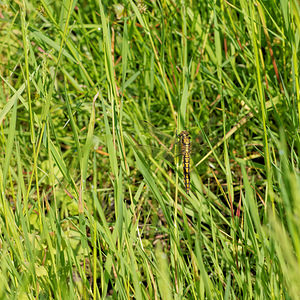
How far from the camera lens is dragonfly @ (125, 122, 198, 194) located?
87.6 inches

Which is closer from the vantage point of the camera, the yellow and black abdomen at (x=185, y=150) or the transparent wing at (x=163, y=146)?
the yellow and black abdomen at (x=185, y=150)

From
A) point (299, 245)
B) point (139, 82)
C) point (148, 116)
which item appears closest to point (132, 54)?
point (139, 82)

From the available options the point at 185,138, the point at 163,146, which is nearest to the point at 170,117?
the point at 163,146

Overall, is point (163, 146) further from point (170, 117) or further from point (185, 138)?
point (170, 117)

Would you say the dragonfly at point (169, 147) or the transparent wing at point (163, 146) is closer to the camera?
the dragonfly at point (169, 147)

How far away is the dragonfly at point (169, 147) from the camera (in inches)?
87.6

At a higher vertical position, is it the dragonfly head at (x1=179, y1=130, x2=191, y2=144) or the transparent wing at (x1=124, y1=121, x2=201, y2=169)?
the dragonfly head at (x1=179, y1=130, x2=191, y2=144)

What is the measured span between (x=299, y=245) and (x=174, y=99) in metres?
1.62

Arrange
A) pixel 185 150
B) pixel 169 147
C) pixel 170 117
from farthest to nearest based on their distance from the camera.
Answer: pixel 170 117, pixel 169 147, pixel 185 150

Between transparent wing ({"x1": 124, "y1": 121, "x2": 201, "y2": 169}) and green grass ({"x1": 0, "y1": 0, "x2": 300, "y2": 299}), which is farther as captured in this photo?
transparent wing ({"x1": 124, "y1": 121, "x2": 201, "y2": 169})

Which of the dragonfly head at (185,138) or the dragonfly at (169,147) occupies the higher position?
the dragonfly head at (185,138)

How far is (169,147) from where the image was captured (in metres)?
2.48

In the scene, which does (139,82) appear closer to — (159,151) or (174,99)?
(174,99)

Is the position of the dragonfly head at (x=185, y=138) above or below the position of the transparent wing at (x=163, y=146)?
above
